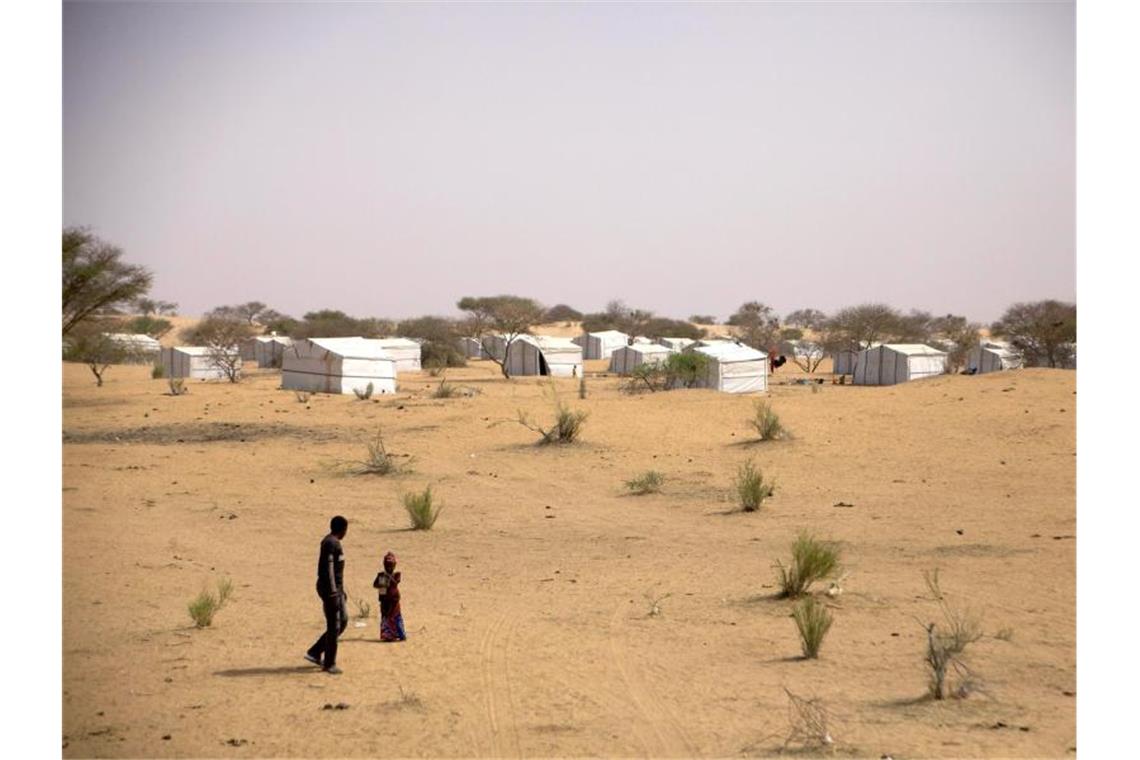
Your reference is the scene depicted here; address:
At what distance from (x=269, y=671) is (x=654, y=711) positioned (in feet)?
9.20

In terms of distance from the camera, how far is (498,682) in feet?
24.0

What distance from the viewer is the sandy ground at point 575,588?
644 centimetres

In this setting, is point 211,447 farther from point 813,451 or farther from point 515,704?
point 515,704

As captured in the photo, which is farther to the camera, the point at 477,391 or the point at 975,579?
the point at 477,391

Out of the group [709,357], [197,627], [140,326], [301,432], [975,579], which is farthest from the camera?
Answer: [140,326]

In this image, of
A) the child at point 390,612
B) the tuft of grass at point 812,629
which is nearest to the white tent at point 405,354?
the child at point 390,612

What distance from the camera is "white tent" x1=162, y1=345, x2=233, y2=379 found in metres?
43.7

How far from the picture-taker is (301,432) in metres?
23.1

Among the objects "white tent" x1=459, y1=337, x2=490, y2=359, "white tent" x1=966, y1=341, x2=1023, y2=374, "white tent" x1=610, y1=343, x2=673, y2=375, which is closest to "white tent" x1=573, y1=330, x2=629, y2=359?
"white tent" x1=459, y1=337, x2=490, y2=359

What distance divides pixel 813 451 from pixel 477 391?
16.7 m
